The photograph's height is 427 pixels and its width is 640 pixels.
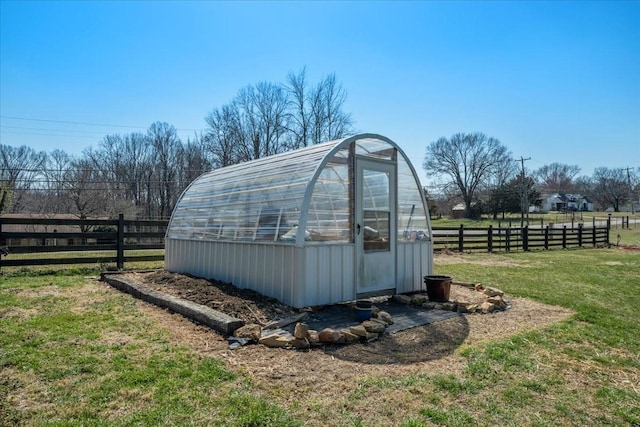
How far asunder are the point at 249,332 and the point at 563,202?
79.4 metres

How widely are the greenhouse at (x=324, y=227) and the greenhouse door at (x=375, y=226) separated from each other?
0.7 inches

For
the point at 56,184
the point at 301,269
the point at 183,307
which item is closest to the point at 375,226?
the point at 301,269

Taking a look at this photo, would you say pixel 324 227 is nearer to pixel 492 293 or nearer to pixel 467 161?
pixel 492 293

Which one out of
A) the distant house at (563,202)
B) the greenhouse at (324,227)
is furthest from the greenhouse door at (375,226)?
the distant house at (563,202)

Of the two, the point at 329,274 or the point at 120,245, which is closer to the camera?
the point at 329,274

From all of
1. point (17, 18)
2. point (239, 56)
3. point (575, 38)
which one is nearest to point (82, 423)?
point (17, 18)

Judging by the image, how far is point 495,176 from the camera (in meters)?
49.8

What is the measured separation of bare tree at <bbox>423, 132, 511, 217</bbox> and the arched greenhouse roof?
155 feet

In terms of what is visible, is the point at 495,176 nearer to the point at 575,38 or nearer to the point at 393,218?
the point at 575,38

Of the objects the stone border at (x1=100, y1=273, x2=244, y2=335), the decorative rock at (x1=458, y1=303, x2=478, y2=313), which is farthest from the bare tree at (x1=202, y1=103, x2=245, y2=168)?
the decorative rock at (x1=458, y1=303, x2=478, y2=313)

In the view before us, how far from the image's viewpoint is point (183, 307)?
5664mm

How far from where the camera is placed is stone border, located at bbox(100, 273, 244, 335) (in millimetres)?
4770

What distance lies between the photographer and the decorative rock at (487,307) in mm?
6152

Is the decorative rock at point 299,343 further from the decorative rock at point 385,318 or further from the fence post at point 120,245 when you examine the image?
the fence post at point 120,245
